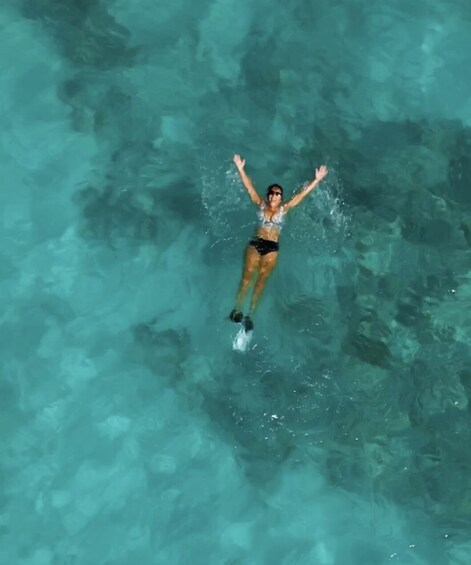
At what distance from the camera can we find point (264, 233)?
1580 centimetres

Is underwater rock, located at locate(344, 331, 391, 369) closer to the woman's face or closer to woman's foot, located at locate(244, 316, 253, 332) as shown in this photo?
woman's foot, located at locate(244, 316, 253, 332)

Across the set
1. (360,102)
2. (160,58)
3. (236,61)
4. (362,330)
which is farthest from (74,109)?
(362,330)

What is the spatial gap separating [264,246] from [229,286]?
1.34m

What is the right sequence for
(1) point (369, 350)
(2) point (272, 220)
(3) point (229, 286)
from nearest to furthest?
(2) point (272, 220) → (1) point (369, 350) → (3) point (229, 286)

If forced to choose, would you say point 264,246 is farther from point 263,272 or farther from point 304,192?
point 304,192

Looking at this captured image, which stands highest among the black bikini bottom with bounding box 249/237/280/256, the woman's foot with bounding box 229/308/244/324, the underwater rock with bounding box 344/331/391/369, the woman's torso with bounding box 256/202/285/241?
the woman's torso with bounding box 256/202/285/241

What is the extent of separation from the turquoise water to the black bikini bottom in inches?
42.5

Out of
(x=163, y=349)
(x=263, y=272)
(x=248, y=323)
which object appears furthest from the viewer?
(x=163, y=349)

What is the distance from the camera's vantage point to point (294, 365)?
53.5 feet

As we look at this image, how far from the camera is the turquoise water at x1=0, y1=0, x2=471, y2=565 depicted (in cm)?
1570

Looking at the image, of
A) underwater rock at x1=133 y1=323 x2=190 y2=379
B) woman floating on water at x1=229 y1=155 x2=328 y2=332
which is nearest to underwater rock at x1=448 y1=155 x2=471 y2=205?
woman floating on water at x1=229 y1=155 x2=328 y2=332

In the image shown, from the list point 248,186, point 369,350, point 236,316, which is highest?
point 248,186

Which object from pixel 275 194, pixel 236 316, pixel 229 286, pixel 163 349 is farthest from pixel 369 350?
pixel 163 349

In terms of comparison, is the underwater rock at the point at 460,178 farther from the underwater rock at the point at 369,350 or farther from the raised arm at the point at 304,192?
the underwater rock at the point at 369,350
